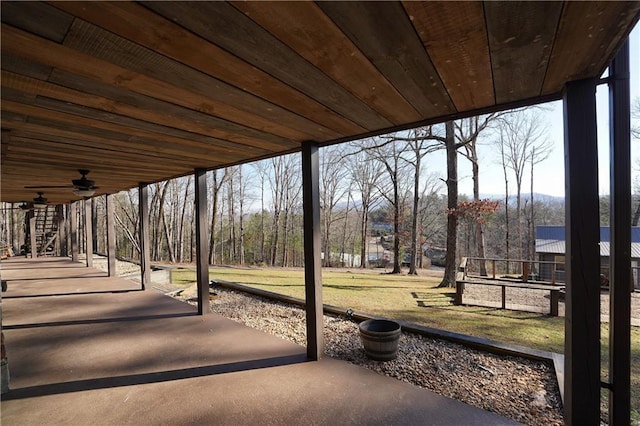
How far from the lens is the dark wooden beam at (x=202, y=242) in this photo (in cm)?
421

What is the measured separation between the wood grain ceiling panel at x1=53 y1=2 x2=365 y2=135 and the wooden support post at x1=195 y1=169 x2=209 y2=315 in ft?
9.47

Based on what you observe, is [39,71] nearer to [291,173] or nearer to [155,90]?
[155,90]

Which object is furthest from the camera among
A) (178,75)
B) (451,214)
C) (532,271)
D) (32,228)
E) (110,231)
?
(532,271)

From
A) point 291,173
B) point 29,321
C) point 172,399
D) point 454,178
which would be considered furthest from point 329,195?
point 172,399

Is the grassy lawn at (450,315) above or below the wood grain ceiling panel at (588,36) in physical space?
below

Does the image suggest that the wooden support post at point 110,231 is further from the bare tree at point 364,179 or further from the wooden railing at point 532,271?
the bare tree at point 364,179

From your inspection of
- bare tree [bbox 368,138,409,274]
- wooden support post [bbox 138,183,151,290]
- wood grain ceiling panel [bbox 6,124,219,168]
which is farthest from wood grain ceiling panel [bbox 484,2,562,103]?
bare tree [bbox 368,138,409,274]

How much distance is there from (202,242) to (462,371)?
3.58m

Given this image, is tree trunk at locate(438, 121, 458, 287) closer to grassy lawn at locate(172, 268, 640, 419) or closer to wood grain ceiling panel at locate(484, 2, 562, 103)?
grassy lawn at locate(172, 268, 640, 419)

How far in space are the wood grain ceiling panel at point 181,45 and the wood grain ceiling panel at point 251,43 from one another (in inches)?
1.6

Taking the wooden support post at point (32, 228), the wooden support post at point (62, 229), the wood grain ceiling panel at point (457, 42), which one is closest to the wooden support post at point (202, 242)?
the wood grain ceiling panel at point (457, 42)

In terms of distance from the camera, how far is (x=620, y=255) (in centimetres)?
148

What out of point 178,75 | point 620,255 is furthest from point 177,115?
point 620,255

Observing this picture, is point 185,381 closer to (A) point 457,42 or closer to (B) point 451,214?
(A) point 457,42
